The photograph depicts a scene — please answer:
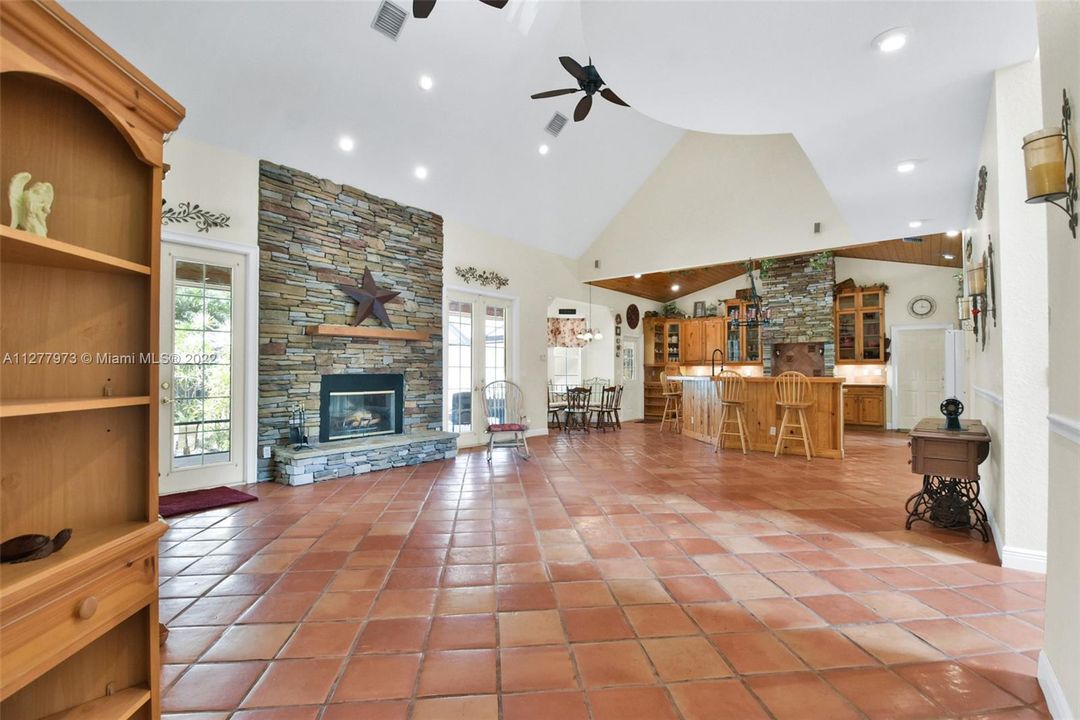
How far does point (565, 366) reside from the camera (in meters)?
9.55

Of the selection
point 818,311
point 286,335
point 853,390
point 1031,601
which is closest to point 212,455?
point 286,335

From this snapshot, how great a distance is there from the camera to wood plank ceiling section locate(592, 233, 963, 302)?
6953 millimetres

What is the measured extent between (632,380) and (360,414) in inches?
246

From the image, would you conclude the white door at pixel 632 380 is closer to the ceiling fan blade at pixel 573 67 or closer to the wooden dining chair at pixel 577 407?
the wooden dining chair at pixel 577 407

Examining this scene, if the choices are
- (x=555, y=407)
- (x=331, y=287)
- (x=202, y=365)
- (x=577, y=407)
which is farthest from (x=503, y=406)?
(x=202, y=365)

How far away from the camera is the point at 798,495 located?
392 cm

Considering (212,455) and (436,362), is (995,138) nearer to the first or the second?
(436,362)

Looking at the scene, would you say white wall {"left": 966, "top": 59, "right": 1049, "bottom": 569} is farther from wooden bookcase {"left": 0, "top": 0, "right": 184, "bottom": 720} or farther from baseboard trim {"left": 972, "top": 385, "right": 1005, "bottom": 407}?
wooden bookcase {"left": 0, "top": 0, "right": 184, "bottom": 720}

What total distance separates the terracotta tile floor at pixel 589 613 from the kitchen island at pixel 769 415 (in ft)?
7.01

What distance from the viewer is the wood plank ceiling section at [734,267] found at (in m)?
6.95

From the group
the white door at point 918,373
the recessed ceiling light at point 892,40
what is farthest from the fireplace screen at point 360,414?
the white door at point 918,373

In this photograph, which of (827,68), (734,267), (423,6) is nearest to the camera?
(827,68)

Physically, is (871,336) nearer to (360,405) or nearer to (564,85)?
(564,85)

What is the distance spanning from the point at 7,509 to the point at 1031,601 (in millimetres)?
3598
